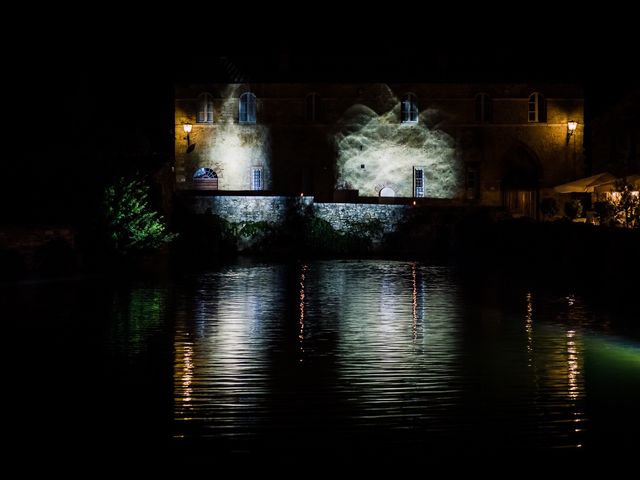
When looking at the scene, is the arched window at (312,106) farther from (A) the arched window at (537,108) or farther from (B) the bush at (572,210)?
(B) the bush at (572,210)

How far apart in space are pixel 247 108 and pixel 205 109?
2035mm

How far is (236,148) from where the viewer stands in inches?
1740

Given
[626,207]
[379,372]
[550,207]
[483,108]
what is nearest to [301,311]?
[379,372]

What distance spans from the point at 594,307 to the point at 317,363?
8115 mm

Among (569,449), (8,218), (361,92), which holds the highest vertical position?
(361,92)

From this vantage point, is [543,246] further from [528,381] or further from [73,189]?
[528,381]

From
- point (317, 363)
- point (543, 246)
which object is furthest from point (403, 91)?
point (317, 363)

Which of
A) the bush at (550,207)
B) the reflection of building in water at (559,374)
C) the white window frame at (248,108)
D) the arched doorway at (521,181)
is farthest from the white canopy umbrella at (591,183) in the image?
the reflection of building in water at (559,374)

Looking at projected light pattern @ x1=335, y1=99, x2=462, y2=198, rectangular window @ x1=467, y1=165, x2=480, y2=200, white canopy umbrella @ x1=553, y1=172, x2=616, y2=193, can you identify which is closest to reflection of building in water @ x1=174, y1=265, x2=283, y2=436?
white canopy umbrella @ x1=553, y1=172, x2=616, y2=193

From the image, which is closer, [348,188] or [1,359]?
[1,359]

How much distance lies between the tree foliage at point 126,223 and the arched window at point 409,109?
19.5 metres

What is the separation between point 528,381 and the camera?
1041cm

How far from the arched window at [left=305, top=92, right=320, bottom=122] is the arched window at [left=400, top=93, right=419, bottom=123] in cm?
400

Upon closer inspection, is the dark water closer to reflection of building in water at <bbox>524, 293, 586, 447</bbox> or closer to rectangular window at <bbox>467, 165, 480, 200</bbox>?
reflection of building in water at <bbox>524, 293, 586, 447</bbox>
